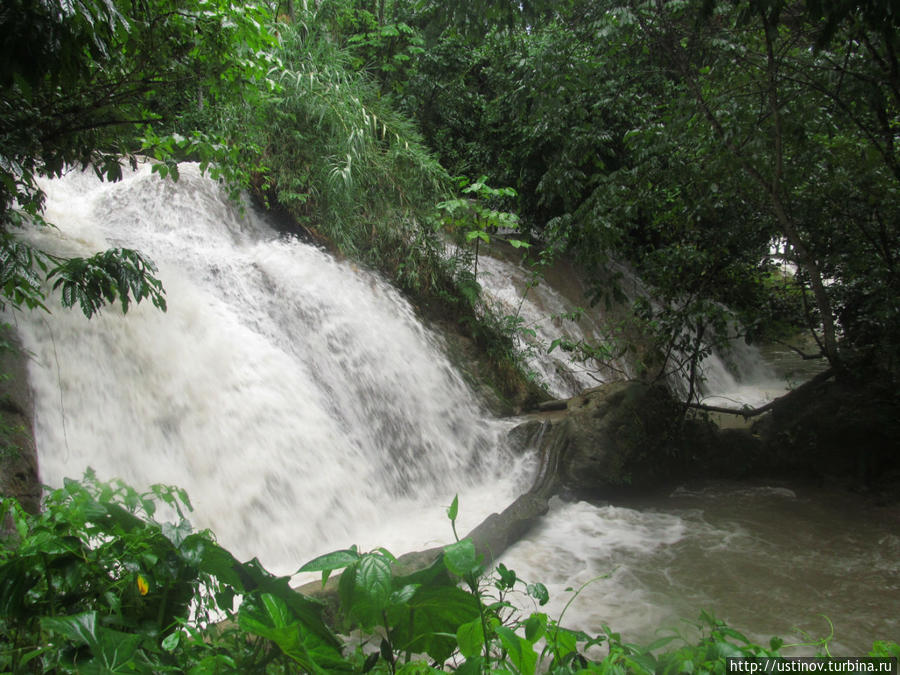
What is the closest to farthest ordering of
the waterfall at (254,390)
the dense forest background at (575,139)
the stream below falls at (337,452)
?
the dense forest background at (575,139)
the stream below falls at (337,452)
the waterfall at (254,390)

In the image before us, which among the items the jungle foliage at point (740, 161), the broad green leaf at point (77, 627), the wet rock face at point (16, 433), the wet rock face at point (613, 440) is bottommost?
the wet rock face at point (613, 440)

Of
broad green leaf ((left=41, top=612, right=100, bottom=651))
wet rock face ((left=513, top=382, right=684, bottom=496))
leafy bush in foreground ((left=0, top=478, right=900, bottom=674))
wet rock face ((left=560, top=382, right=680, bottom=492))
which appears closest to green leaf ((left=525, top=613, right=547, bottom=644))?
leafy bush in foreground ((left=0, top=478, right=900, bottom=674))

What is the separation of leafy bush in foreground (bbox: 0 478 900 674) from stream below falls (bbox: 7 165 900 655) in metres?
2.45

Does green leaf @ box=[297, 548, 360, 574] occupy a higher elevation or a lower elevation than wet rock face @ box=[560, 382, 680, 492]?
higher

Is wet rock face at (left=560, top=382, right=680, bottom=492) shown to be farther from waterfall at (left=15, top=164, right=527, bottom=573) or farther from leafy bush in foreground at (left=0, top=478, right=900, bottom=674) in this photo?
leafy bush in foreground at (left=0, top=478, right=900, bottom=674)

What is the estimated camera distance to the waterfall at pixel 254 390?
13.0 feet

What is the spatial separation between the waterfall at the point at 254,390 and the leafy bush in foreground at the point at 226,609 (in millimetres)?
2712

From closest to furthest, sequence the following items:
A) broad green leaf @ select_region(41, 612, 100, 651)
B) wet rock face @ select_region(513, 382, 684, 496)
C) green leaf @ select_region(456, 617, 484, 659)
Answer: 1. broad green leaf @ select_region(41, 612, 100, 651)
2. green leaf @ select_region(456, 617, 484, 659)
3. wet rock face @ select_region(513, 382, 684, 496)

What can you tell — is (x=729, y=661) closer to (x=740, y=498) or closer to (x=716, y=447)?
(x=740, y=498)

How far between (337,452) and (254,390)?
85cm

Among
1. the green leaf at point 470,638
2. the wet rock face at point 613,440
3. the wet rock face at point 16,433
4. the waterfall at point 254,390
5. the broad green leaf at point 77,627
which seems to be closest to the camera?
the broad green leaf at point 77,627

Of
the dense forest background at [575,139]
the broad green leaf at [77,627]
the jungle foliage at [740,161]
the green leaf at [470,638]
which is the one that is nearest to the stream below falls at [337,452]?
the dense forest background at [575,139]

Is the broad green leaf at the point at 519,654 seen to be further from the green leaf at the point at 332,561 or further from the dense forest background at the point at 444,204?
the green leaf at the point at 332,561

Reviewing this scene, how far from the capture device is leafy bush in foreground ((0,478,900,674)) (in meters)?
1.04
